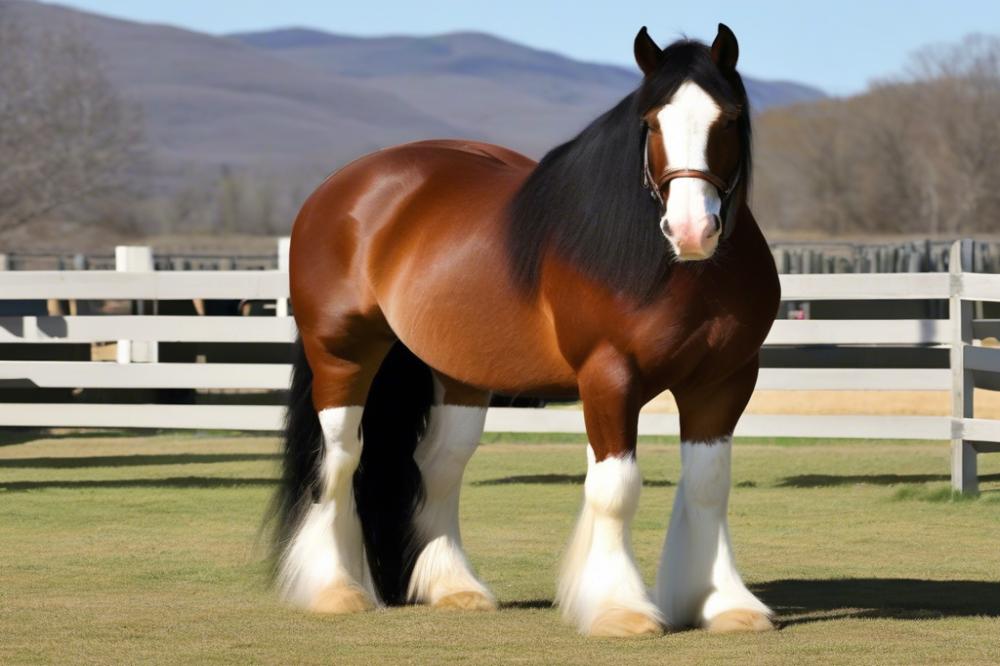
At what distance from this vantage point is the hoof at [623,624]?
5508 mm

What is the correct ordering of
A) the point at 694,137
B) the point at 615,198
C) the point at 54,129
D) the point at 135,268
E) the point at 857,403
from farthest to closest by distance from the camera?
1. the point at 54,129
2. the point at 857,403
3. the point at 135,268
4. the point at 615,198
5. the point at 694,137

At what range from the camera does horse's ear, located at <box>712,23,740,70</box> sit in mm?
5289

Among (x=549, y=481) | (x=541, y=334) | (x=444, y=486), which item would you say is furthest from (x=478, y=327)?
(x=549, y=481)

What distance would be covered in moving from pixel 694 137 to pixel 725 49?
1.25 feet

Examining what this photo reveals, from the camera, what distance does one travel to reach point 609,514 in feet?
18.1

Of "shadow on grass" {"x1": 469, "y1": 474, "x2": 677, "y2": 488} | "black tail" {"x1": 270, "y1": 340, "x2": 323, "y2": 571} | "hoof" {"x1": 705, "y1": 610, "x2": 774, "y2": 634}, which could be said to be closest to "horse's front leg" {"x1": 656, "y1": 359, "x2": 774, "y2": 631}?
"hoof" {"x1": 705, "y1": 610, "x2": 774, "y2": 634}

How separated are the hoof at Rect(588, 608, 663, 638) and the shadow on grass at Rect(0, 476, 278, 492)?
5.57 metres

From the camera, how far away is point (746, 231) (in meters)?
5.54

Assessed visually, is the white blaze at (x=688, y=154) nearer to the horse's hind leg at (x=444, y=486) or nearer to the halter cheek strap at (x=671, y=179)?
the halter cheek strap at (x=671, y=179)

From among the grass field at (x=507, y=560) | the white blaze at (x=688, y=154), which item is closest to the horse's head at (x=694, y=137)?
the white blaze at (x=688, y=154)

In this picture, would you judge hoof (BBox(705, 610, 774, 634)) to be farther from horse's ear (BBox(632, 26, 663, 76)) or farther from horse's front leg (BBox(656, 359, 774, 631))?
horse's ear (BBox(632, 26, 663, 76))

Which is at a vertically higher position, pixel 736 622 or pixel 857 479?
pixel 736 622

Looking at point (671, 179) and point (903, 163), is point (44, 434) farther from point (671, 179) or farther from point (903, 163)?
point (903, 163)

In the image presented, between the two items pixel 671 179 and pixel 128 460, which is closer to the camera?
pixel 671 179
